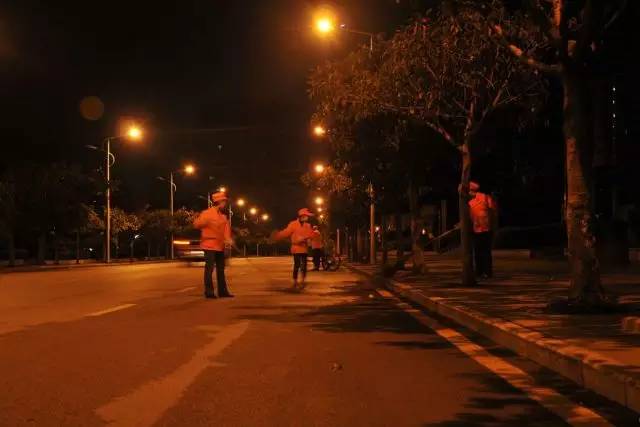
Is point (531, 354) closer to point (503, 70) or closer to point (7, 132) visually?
point (503, 70)

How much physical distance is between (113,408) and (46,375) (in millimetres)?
1452

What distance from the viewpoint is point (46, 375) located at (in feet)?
21.4

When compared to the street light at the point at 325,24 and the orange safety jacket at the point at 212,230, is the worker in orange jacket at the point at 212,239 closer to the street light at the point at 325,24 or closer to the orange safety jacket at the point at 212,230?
the orange safety jacket at the point at 212,230

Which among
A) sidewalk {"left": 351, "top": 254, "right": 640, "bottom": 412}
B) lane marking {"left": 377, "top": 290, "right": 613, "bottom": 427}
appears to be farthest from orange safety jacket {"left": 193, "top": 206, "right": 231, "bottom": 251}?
lane marking {"left": 377, "top": 290, "right": 613, "bottom": 427}

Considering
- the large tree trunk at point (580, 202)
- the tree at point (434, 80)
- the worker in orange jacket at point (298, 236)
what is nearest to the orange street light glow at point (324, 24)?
the tree at point (434, 80)

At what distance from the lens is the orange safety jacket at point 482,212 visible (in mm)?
16938

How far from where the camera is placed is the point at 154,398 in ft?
18.7

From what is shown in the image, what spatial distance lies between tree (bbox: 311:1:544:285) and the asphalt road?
4.92 meters

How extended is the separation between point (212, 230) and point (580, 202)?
6.56 m

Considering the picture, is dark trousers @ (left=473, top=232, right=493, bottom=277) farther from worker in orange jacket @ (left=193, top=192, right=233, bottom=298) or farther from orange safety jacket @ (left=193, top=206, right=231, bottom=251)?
orange safety jacket @ (left=193, top=206, right=231, bottom=251)

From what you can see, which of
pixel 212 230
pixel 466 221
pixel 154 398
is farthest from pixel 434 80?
pixel 154 398

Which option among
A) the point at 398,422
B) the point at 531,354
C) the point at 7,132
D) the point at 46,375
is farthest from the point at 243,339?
the point at 7,132

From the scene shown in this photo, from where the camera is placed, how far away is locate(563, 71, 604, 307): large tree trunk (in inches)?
391

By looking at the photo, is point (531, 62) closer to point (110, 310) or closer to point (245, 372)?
point (245, 372)
